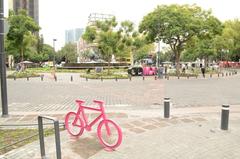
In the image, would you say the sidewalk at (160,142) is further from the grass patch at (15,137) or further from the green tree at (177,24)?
the green tree at (177,24)

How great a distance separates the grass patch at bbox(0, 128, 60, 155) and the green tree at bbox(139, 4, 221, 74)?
26.8 meters

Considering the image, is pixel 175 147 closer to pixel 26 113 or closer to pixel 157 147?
pixel 157 147

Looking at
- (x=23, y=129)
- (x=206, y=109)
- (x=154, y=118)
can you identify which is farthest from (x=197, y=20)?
(x=23, y=129)

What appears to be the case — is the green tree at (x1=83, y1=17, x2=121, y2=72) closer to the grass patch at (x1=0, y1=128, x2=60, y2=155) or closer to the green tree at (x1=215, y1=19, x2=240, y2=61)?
the grass patch at (x1=0, y1=128, x2=60, y2=155)

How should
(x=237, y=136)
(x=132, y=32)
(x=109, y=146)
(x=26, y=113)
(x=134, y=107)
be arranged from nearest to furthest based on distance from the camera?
(x=109, y=146)
(x=237, y=136)
(x=26, y=113)
(x=134, y=107)
(x=132, y=32)

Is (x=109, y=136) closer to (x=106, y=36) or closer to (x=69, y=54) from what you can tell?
(x=106, y=36)

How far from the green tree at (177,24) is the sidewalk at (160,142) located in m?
25.0

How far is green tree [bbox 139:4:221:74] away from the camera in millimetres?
33875

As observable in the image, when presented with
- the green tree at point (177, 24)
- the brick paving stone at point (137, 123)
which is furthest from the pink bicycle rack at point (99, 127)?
the green tree at point (177, 24)

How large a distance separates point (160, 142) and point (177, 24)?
92.2 feet

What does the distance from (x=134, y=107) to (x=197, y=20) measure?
24380 mm

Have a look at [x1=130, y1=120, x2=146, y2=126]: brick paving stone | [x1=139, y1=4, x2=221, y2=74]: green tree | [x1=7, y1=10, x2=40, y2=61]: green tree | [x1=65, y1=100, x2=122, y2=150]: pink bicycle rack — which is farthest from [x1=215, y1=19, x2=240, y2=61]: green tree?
[x1=65, y1=100, x2=122, y2=150]: pink bicycle rack

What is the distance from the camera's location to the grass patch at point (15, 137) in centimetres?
682

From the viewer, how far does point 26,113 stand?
11484 millimetres
